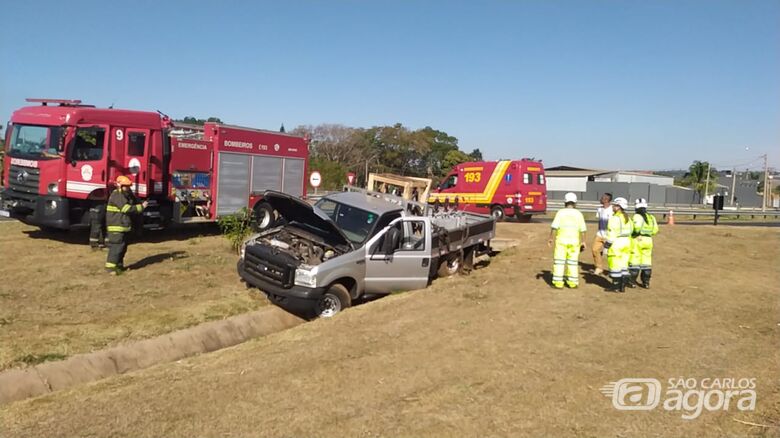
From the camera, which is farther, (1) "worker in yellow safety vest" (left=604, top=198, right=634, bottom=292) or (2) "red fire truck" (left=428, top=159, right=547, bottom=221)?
(2) "red fire truck" (left=428, top=159, right=547, bottom=221)

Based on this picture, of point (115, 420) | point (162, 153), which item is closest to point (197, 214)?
point (162, 153)

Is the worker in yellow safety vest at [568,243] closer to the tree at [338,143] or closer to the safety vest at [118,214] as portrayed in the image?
the safety vest at [118,214]

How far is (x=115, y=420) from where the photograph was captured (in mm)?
4266

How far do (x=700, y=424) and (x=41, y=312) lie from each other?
7671 millimetres

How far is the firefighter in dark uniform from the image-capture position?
30.6 ft

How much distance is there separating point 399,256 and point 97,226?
697 centimetres

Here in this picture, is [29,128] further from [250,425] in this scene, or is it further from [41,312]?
[250,425]

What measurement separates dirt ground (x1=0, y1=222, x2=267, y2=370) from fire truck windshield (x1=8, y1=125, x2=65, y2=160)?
1952mm

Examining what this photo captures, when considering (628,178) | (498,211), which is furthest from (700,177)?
(498,211)

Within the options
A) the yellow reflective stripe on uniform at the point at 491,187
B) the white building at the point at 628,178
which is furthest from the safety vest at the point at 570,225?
the white building at the point at 628,178

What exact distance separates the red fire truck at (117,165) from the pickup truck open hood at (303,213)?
538cm
